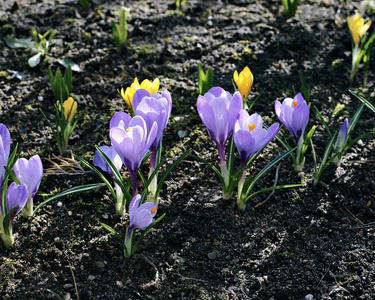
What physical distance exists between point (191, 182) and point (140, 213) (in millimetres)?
521

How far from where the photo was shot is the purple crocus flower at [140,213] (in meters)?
1.46

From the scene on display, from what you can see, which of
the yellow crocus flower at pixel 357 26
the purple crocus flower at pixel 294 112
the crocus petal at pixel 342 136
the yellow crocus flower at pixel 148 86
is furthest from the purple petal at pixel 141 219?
the yellow crocus flower at pixel 357 26

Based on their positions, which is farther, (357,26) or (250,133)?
(357,26)

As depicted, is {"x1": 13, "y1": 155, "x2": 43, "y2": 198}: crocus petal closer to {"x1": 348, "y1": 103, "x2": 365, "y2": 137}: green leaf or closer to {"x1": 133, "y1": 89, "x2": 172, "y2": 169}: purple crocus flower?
{"x1": 133, "y1": 89, "x2": 172, "y2": 169}: purple crocus flower

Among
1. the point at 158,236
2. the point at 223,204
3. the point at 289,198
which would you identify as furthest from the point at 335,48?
the point at 158,236

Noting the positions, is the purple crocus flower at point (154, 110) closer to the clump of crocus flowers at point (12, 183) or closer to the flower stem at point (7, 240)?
the clump of crocus flowers at point (12, 183)

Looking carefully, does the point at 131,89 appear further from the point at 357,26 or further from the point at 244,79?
the point at 357,26

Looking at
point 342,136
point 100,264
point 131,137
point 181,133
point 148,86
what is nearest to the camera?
point 131,137

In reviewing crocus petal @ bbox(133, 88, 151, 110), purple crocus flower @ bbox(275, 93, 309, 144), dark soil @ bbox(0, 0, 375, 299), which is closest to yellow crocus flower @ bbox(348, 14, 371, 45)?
dark soil @ bbox(0, 0, 375, 299)

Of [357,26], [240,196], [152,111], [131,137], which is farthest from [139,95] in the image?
[357,26]

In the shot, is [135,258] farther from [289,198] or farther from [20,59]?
[20,59]

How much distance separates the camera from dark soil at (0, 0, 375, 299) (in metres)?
1.57

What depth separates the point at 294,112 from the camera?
1.69 metres

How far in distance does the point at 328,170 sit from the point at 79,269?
3.86 feet
